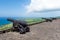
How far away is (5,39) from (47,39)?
3635 millimetres

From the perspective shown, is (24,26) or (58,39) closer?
(58,39)

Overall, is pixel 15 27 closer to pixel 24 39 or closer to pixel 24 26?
pixel 24 26

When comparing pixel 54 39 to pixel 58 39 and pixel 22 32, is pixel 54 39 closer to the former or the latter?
pixel 58 39

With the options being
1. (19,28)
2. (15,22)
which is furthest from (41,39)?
(15,22)

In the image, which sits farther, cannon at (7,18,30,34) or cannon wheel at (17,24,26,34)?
cannon at (7,18,30,34)

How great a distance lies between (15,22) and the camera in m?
19.7

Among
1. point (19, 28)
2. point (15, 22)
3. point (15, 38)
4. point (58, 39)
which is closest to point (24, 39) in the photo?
point (15, 38)

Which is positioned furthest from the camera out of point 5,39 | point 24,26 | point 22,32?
point 24,26

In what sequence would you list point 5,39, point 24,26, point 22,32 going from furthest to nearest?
point 24,26 → point 22,32 → point 5,39

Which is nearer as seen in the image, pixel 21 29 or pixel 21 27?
pixel 21 29

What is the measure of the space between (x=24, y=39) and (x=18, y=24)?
15.1ft

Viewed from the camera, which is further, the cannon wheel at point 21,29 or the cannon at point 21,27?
the cannon at point 21,27

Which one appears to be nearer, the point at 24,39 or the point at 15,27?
the point at 24,39

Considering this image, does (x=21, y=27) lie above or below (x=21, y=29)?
above
